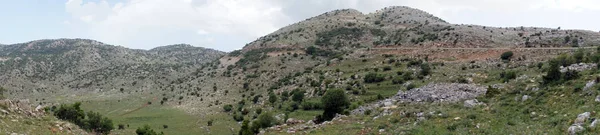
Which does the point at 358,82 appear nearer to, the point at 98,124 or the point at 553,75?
the point at 553,75

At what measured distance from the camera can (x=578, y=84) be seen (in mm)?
23062

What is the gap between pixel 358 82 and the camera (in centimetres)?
5169

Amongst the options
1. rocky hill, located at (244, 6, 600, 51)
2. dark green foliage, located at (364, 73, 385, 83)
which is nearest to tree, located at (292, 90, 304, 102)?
dark green foliage, located at (364, 73, 385, 83)

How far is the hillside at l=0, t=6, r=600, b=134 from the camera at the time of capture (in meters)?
24.4

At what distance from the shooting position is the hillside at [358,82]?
960 inches

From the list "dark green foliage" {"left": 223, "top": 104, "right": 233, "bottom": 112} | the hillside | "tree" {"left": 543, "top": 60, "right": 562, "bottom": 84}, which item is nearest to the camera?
the hillside

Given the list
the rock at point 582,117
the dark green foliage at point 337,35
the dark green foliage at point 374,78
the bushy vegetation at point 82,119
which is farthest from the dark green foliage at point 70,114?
the dark green foliage at point 337,35

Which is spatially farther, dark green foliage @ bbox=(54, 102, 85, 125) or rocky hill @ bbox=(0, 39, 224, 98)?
rocky hill @ bbox=(0, 39, 224, 98)

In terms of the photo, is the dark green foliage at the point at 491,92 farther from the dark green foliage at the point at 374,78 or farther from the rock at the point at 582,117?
the dark green foliage at the point at 374,78

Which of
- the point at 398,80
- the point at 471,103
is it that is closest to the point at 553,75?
the point at 471,103

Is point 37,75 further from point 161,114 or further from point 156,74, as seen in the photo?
point 161,114

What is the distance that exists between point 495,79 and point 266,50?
2672 inches

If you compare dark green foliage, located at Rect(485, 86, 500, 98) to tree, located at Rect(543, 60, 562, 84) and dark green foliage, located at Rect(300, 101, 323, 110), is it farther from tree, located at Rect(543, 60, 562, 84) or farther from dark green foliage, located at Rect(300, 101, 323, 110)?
dark green foliage, located at Rect(300, 101, 323, 110)

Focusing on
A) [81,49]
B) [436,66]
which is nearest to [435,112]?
[436,66]
